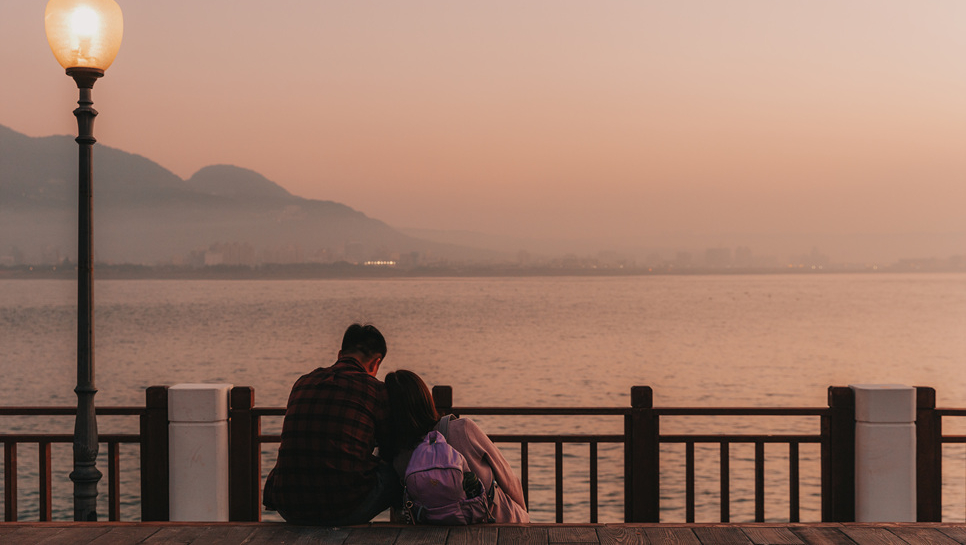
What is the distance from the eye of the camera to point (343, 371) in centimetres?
473

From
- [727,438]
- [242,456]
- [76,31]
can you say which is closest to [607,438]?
[727,438]

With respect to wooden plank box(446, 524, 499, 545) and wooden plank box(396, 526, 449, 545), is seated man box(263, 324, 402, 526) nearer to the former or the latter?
wooden plank box(396, 526, 449, 545)

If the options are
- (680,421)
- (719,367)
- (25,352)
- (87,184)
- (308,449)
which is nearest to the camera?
(308,449)

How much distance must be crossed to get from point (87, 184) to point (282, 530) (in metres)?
2.78

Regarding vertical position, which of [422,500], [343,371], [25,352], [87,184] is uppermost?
[87,184]

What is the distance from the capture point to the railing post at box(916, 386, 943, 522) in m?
6.21

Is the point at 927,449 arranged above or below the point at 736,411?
below

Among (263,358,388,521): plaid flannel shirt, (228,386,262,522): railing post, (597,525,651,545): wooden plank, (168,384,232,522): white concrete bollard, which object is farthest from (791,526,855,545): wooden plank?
(168,384,232,522): white concrete bollard

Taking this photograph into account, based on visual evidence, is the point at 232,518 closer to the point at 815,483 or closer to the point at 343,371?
the point at 343,371

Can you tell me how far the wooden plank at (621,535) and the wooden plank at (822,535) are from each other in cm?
86

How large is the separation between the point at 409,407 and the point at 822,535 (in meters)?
2.36

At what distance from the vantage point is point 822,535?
473cm

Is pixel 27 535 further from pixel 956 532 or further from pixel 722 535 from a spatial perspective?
pixel 956 532

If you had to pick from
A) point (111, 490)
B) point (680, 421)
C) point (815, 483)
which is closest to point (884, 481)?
point (111, 490)
